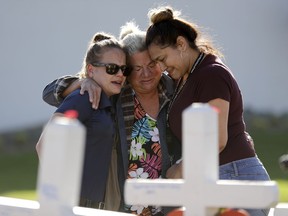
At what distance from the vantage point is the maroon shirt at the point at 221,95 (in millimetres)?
3666

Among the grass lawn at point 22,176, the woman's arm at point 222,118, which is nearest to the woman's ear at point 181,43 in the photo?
the woman's arm at point 222,118

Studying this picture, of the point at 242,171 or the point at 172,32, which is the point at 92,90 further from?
the point at 242,171

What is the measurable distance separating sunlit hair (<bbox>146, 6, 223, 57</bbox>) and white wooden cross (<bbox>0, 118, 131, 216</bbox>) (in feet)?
5.28

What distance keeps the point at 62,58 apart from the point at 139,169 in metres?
9.80

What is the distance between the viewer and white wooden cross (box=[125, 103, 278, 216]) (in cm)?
238

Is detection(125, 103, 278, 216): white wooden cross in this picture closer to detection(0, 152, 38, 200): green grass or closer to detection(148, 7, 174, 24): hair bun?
detection(148, 7, 174, 24): hair bun

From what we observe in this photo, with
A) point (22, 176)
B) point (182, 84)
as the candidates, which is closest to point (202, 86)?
point (182, 84)

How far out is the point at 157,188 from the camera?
2.47 m

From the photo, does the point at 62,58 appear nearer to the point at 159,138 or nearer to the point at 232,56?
the point at 232,56

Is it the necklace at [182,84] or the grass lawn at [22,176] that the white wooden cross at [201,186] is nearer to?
the necklace at [182,84]

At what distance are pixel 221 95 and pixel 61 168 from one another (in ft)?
4.73

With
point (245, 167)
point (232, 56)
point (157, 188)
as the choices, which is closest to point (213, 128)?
point (157, 188)

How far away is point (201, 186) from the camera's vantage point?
243 cm

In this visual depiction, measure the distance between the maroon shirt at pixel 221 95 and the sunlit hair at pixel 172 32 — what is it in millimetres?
104
